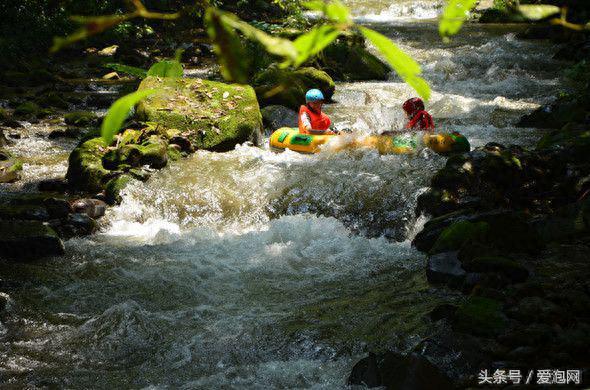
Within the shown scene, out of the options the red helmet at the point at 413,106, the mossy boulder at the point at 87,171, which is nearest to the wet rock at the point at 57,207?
the mossy boulder at the point at 87,171

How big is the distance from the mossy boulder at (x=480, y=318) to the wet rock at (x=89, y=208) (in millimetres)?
4833

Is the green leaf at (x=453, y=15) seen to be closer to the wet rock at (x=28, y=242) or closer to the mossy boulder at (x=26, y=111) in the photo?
the wet rock at (x=28, y=242)

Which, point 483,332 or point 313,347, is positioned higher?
point 483,332

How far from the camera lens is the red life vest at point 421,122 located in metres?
9.41

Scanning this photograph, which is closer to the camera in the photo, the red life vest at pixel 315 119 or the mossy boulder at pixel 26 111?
the red life vest at pixel 315 119

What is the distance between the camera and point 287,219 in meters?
7.14

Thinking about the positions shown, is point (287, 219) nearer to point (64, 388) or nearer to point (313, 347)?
point (313, 347)

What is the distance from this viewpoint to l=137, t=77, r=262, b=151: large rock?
9.38 m

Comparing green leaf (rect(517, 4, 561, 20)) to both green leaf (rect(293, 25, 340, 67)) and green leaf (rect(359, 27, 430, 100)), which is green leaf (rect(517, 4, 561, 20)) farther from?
green leaf (rect(293, 25, 340, 67))

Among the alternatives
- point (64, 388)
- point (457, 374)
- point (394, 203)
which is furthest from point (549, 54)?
point (64, 388)

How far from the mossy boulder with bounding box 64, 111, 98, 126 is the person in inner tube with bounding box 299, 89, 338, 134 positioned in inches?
173

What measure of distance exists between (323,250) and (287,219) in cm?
90

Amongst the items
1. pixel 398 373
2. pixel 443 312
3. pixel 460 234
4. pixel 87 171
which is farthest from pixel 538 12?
pixel 87 171

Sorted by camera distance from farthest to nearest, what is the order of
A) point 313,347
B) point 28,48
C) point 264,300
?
point 28,48
point 264,300
point 313,347
